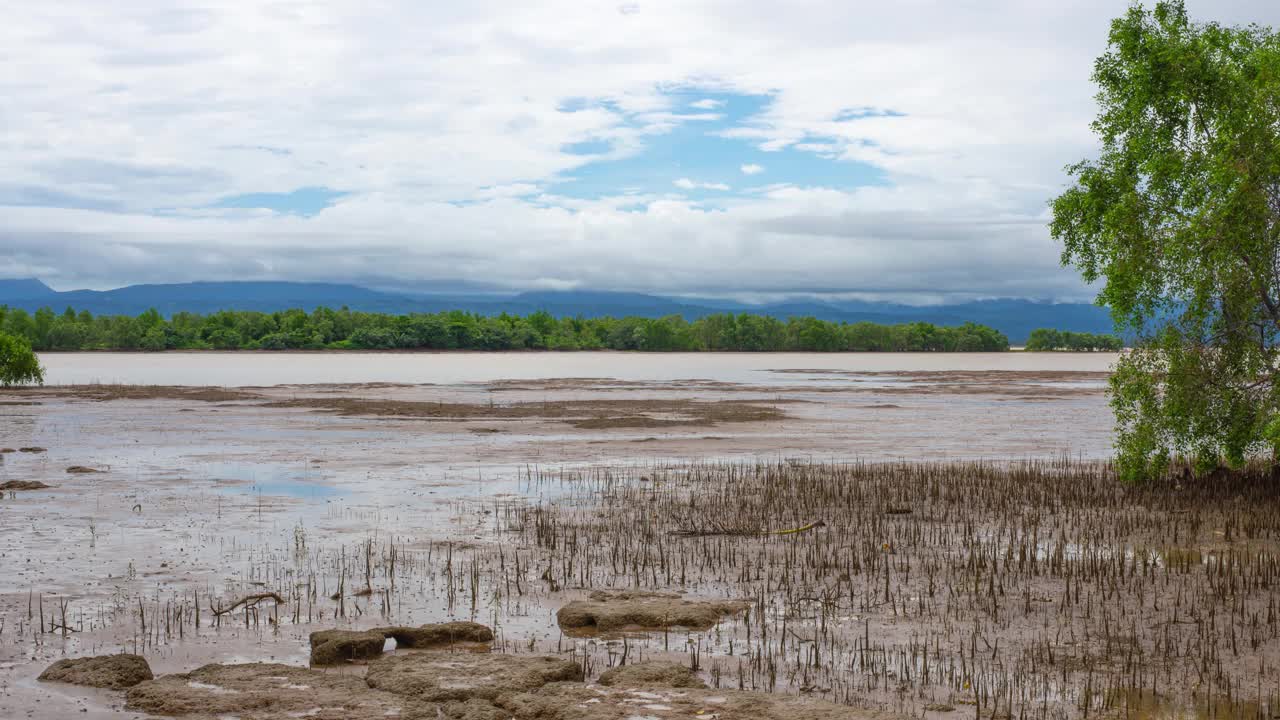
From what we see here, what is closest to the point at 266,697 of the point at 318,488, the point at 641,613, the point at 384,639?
the point at 384,639

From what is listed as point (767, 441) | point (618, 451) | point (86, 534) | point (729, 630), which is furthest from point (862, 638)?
point (767, 441)

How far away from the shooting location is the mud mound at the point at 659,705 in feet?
28.2

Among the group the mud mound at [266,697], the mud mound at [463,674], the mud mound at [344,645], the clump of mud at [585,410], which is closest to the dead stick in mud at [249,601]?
the mud mound at [344,645]

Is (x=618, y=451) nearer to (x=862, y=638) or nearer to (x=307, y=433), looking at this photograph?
(x=307, y=433)

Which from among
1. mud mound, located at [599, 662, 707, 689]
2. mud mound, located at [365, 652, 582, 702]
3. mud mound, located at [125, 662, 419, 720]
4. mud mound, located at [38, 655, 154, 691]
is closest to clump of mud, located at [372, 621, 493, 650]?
mud mound, located at [365, 652, 582, 702]

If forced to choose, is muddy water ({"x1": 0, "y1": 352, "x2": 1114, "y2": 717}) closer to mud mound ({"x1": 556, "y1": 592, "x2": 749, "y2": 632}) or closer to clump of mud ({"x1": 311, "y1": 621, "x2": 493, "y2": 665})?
clump of mud ({"x1": 311, "y1": 621, "x2": 493, "y2": 665})

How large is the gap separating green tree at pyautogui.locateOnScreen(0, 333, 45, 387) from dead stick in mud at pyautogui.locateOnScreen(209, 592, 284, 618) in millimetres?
56456

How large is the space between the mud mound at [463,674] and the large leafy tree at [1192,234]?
14.6m

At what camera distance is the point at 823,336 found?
199 meters

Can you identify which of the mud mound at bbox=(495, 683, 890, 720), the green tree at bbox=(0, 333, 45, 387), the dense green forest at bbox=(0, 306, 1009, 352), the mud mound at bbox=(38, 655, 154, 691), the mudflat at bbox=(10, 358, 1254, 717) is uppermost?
the dense green forest at bbox=(0, 306, 1009, 352)

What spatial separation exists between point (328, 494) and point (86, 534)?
5645mm

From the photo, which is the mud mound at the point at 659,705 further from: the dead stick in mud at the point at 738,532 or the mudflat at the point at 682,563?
the dead stick in mud at the point at 738,532

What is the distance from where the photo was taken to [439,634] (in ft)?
36.2

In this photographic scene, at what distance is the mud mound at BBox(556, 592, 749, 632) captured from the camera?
38.7 feet
